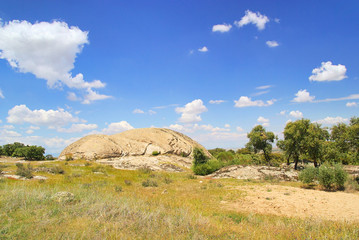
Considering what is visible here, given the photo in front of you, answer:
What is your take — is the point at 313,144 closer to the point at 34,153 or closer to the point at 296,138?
the point at 296,138

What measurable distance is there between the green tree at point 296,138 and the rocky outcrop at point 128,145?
18240 mm

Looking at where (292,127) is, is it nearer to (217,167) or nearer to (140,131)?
(217,167)

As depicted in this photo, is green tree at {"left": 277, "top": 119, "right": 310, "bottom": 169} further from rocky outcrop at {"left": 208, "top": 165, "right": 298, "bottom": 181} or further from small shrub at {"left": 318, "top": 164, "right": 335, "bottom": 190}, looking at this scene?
small shrub at {"left": 318, "top": 164, "right": 335, "bottom": 190}

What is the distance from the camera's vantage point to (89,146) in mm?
31219

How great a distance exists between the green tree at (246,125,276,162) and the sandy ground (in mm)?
18210

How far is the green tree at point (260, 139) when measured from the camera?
30.7 m

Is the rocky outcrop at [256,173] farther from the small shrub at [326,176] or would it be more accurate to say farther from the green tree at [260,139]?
the green tree at [260,139]

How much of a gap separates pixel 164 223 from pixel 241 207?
5.81 meters

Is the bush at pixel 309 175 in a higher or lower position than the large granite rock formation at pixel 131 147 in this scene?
lower

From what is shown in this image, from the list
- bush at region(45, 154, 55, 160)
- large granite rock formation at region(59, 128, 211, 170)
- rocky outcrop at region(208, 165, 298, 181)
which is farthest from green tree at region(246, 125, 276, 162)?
bush at region(45, 154, 55, 160)

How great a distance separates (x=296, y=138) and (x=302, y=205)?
53.1 ft

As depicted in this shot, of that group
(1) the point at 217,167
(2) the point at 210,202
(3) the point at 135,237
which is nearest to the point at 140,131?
(1) the point at 217,167

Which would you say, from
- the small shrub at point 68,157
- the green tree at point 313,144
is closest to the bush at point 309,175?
the green tree at point 313,144

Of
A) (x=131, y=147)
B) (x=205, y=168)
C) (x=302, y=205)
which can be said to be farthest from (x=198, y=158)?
(x=302, y=205)
